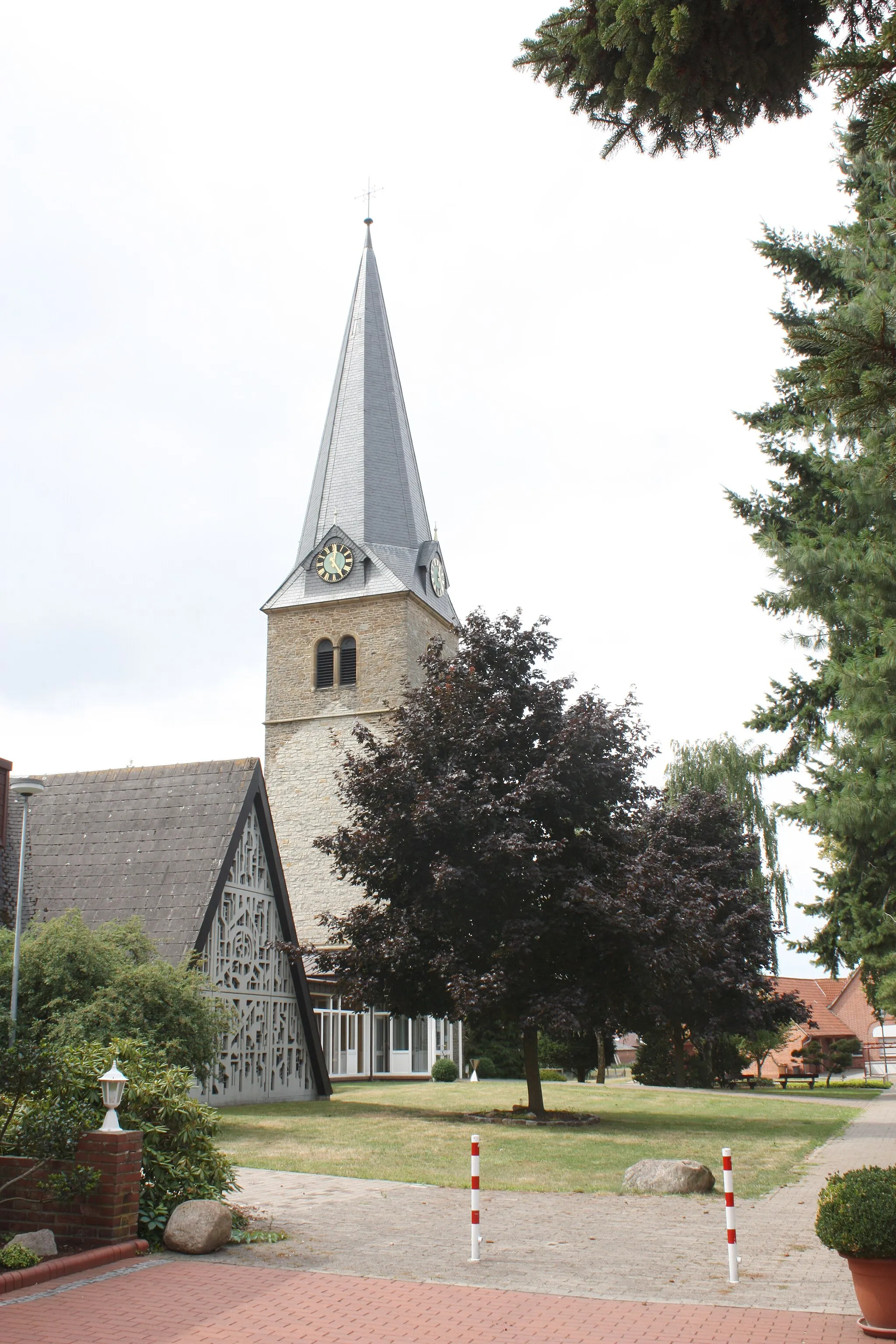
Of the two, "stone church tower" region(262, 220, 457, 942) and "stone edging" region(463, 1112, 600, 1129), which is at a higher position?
"stone church tower" region(262, 220, 457, 942)

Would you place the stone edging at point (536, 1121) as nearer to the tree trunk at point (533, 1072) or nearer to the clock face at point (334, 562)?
the tree trunk at point (533, 1072)

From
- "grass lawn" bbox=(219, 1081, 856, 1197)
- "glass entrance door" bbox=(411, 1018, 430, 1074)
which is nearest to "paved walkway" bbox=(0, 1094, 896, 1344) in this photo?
"grass lawn" bbox=(219, 1081, 856, 1197)

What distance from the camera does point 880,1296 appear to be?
6359 millimetres

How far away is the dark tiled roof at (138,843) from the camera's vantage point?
70.8 ft

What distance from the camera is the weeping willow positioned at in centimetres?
3962

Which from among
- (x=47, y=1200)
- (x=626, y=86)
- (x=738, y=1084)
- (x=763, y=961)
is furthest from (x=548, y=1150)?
(x=738, y=1084)

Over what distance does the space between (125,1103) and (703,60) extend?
896 centimetres

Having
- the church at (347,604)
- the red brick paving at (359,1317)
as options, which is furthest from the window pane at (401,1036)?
the red brick paving at (359,1317)

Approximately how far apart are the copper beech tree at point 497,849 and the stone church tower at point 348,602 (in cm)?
2641

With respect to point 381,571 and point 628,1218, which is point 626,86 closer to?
point 628,1218

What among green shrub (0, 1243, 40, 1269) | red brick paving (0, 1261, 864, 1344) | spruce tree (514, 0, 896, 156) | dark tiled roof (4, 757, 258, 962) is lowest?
red brick paving (0, 1261, 864, 1344)

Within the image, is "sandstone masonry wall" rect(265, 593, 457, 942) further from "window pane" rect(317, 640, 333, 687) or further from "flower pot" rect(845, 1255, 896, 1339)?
"flower pot" rect(845, 1255, 896, 1339)

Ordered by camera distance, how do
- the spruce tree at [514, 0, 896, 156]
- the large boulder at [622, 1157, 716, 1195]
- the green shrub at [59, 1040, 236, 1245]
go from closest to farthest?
the spruce tree at [514, 0, 896, 156], the green shrub at [59, 1040, 236, 1245], the large boulder at [622, 1157, 716, 1195]

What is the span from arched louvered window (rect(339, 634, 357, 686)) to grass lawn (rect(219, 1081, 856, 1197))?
26693mm
